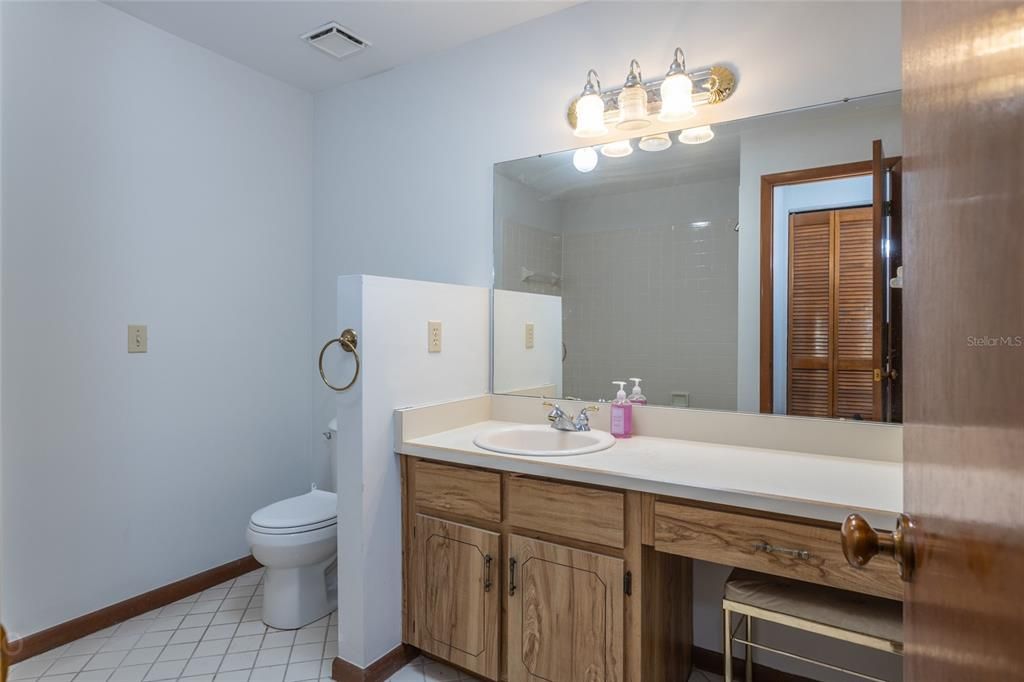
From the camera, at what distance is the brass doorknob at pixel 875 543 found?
1.85ft

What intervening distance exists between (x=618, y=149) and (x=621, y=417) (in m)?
0.96

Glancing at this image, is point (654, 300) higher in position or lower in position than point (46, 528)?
higher

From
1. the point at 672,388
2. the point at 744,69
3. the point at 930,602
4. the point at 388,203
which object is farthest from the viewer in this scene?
the point at 388,203

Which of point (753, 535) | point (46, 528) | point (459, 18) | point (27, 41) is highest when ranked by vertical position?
point (459, 18)

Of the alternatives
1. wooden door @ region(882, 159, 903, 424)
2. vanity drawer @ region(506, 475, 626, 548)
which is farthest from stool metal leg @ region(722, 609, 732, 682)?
wooden door @ region(882, 159, 903, 424)

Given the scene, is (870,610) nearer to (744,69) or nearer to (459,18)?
(744,69)

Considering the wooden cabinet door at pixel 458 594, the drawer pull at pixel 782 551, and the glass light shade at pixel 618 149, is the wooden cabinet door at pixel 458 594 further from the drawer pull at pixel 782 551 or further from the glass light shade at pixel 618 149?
the glass light shade at pixel 618 149

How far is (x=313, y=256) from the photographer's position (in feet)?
9.59

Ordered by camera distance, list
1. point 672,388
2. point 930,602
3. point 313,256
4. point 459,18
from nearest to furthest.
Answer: point 930,602, point 672,388, point 459,18, point 313,256

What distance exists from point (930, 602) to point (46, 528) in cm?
256

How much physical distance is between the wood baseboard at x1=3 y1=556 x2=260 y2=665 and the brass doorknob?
2.26m

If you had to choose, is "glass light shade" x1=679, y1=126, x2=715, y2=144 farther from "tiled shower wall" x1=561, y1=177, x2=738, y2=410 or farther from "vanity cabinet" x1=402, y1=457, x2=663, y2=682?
"vanity cabinet" x1=402, y1=457, x2=663, y2=682

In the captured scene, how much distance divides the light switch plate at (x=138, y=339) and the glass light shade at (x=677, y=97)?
216 cm

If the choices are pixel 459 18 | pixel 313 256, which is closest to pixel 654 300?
pixel 459 18
